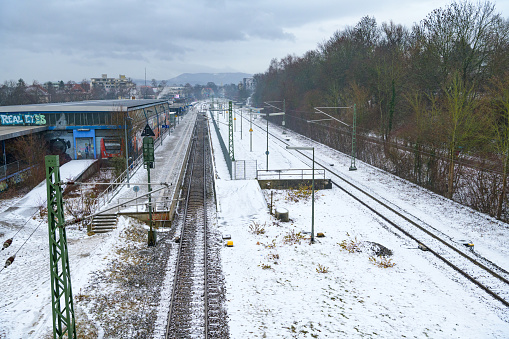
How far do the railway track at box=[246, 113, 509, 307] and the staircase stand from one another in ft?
51.1

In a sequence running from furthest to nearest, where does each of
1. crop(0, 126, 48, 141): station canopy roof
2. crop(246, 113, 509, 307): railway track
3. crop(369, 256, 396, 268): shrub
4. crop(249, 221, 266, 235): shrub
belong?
crop(0, 126, 48, 141): station canopy roof → crop(249, 221, 266, 235): shrub → crop(369, 256, 396, 268): shrub → crop(246, 113, 509, 307): railway track

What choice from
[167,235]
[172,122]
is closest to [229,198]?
[167,235]

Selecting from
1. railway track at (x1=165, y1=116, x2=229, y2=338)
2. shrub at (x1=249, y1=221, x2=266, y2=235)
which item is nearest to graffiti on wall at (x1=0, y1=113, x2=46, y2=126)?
railway track at (x1=165, y1=116, x2=229, y2=338)

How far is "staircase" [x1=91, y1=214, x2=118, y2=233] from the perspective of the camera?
21608mm

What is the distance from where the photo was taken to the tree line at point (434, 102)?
2642cm

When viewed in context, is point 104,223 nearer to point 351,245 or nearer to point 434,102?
point 351,245

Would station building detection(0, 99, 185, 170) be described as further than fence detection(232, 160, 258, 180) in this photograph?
Yes

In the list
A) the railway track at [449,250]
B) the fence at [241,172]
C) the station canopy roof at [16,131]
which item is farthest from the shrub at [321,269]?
the station canopy roof at [16,131]

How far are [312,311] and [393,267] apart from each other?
17.9ft

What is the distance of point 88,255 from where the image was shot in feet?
60.2

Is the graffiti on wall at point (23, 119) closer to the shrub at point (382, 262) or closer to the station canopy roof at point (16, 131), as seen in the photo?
the station canopy roof at point (16, 131)

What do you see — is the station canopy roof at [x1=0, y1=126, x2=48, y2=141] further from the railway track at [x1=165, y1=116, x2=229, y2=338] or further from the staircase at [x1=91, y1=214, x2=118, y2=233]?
the railway track at [x1=165, y1=116, x2=229, y2=338]

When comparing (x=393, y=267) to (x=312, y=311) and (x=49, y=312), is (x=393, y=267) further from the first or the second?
(x=49, y=312)

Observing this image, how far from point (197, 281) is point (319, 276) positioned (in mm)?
5049
